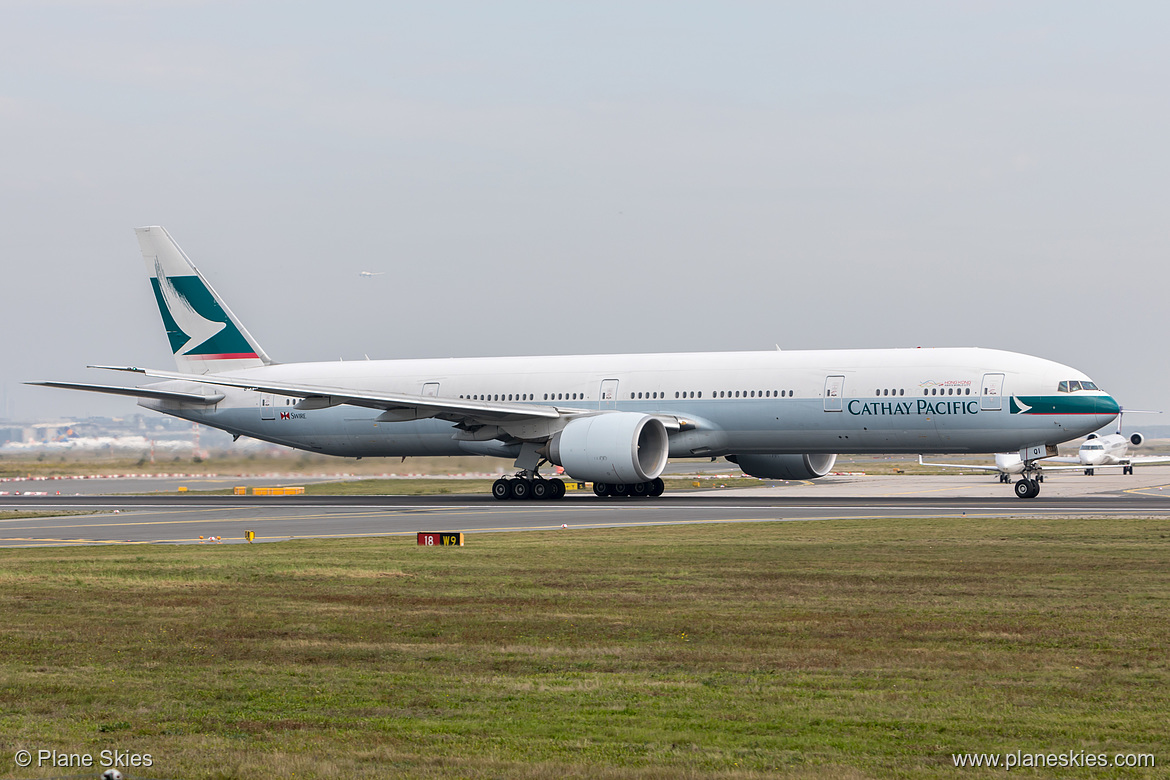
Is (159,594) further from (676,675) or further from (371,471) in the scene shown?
(371,471)

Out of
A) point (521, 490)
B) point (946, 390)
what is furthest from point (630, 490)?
point (946, 390)

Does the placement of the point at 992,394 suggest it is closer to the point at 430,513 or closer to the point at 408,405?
the point at 430,513

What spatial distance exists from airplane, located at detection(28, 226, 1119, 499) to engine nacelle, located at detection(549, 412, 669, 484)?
4 centimetres

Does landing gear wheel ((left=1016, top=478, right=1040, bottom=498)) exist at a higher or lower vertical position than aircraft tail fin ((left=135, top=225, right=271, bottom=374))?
lower

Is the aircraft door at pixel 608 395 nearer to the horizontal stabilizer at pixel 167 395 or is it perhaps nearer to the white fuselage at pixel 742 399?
the white fuselage at pixel 742 399

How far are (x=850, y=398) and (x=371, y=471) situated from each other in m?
17.6

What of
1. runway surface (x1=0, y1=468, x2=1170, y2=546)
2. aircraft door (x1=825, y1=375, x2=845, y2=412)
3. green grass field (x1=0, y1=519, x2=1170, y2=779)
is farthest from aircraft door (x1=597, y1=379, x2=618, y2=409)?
green grass field (x1=0, y1=519, x2=1170, y2=779)

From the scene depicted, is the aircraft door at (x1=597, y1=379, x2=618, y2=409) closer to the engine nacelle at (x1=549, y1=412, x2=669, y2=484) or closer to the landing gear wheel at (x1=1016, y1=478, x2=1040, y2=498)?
the engine nacelle at (x1=549, y1=412, x2=669, y2=484)

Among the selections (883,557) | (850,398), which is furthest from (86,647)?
(850,398)

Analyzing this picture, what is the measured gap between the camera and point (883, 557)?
1836cm

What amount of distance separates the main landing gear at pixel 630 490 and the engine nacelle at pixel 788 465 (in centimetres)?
281

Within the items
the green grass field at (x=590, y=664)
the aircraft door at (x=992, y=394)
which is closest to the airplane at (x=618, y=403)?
the aircraft door at (x=992, y=394)

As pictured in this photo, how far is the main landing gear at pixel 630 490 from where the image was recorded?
39969mm

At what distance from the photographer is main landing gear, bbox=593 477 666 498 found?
1574 inches
